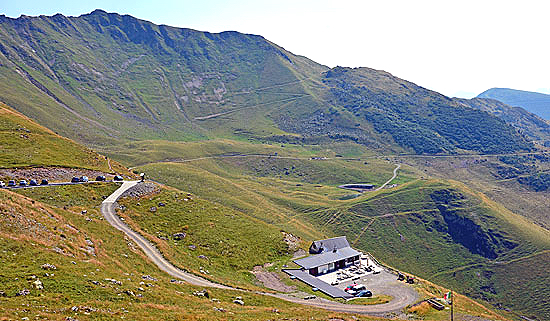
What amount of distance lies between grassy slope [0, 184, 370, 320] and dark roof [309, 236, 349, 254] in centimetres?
3648

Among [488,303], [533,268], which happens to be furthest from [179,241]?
[533,268]

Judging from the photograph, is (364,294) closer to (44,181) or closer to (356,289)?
(356,289)

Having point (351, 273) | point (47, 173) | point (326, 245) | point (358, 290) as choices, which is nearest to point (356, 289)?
point (358, 290)

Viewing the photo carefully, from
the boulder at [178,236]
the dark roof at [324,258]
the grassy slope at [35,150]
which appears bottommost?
the boulder at [178,236]

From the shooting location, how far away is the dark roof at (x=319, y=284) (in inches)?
2771

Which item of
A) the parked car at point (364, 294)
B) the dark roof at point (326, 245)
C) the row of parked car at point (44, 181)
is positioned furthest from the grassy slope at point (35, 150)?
the parked car at point (364, 294)

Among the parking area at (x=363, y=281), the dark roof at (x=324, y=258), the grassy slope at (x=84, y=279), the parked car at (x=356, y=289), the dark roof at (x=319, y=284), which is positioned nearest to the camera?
the grassy slope at (x=84, y=279)

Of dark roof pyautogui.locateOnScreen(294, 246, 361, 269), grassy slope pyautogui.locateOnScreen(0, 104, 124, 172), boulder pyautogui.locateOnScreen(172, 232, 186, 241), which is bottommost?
boulder pyautogui.locateOnScreen(172, 232, 186, 241)

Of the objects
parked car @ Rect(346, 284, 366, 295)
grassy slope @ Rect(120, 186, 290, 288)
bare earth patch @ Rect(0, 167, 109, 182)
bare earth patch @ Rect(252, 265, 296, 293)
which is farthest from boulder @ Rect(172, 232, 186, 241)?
bare earth patch @ Rect(0, 167, 109, 182)

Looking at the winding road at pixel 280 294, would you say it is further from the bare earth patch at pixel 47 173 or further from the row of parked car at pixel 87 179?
the bare earth patch at pixel 47 173

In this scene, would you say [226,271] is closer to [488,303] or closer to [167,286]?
[167,286]

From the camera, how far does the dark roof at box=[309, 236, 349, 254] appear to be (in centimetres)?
9212

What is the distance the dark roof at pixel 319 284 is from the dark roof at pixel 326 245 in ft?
43.8

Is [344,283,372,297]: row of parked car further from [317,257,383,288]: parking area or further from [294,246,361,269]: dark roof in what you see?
[294,246,361,269]: dark roof
